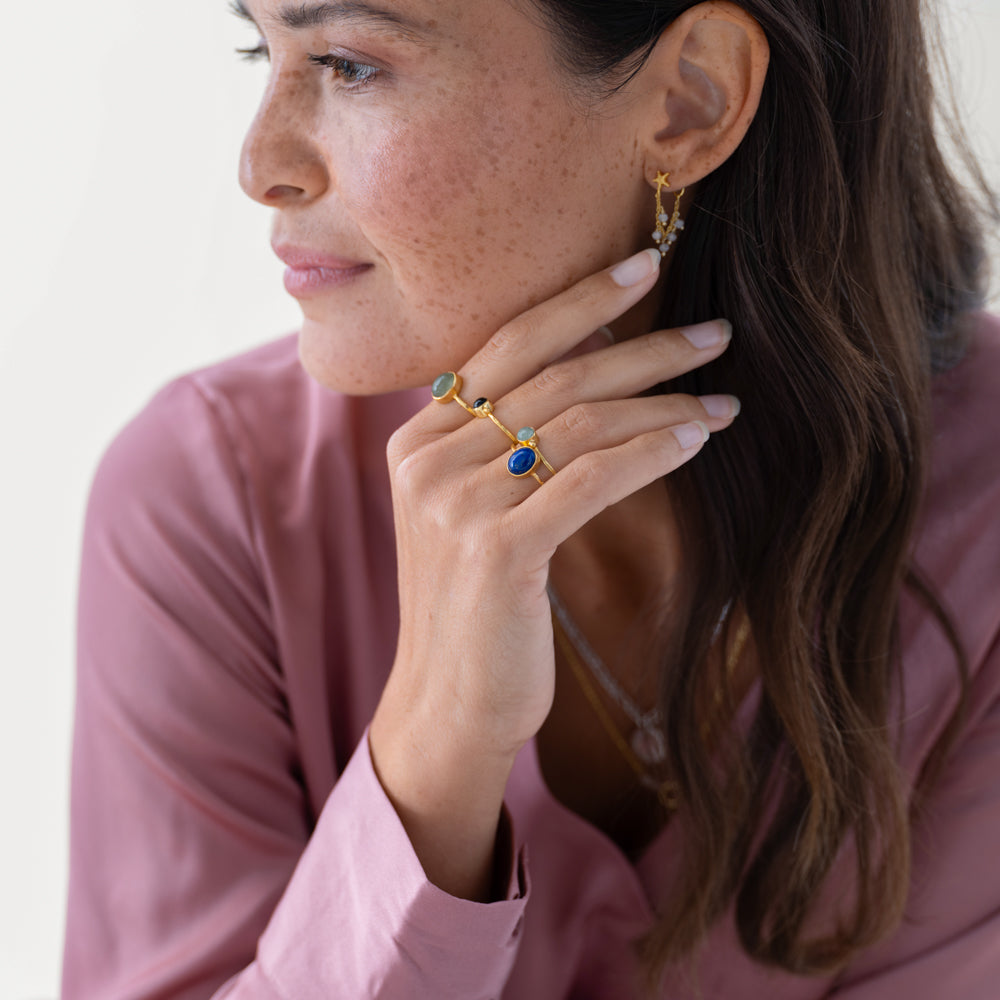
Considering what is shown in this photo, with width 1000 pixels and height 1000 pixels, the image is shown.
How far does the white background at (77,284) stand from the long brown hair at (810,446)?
1.06 meters

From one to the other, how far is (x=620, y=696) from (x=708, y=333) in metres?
0.49

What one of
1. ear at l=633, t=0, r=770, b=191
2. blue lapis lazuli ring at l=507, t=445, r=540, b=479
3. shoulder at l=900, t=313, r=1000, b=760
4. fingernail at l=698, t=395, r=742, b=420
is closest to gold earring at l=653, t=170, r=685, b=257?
ear at l=633, t=0, r=770, b=191

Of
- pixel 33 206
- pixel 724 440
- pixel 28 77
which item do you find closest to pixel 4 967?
pixel 33 206

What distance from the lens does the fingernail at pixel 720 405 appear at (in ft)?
3.40

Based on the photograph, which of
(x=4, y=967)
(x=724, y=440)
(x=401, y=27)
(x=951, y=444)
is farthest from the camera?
(x=4, y=967)

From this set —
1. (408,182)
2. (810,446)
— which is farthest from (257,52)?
(810,446)

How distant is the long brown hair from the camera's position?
3.34ft

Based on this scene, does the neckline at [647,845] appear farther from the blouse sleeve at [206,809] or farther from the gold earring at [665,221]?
the gold earring at [665,221]

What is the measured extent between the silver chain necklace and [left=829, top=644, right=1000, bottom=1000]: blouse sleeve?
31cm

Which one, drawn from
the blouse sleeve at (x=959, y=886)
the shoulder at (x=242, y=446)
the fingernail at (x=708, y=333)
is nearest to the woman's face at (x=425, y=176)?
the fingernail at (x=708, y=333)

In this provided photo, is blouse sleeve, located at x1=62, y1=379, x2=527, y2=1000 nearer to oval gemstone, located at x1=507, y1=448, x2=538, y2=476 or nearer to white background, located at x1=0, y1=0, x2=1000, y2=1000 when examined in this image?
oval gemstone, located at x1=507, y1=448, x2=538, y2=476

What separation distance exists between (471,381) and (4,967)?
71.4 inches

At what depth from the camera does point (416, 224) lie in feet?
3.21

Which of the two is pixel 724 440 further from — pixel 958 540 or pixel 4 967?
pixel 4 967
